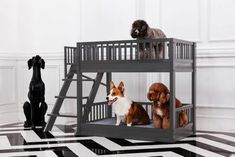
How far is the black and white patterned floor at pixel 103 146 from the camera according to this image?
2.91m

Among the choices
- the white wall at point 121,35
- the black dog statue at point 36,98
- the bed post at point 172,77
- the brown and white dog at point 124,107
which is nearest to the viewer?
the bed post at point 172,77

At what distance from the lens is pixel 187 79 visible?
4059 mm

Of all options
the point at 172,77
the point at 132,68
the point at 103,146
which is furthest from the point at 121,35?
the point at 103,146

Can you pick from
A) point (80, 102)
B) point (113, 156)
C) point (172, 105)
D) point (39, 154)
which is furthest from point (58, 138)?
point (172, 105)

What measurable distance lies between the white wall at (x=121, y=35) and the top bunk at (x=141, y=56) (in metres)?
0.34

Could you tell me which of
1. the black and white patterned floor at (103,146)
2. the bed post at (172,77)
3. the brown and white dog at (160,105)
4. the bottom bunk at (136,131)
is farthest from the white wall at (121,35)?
the bed post at (172,77)

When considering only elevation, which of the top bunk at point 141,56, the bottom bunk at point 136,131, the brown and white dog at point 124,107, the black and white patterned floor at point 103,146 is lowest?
the black and white patterned floor at point 103,146

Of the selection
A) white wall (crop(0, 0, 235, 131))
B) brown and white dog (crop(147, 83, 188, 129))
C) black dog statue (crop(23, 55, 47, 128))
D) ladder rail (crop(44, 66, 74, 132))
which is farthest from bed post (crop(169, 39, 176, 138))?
black dog statue (crop(23, 55, 47, 128))

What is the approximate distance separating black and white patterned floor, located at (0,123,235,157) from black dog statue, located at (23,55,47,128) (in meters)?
0.37

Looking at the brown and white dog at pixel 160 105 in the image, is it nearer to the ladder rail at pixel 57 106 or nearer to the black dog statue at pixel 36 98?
the ladder rail at pixel 57 106

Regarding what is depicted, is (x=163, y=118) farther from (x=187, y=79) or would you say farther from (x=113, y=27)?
(x=113, y=27)

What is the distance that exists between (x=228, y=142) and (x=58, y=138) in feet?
5.07

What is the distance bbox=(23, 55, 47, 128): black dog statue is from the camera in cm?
409

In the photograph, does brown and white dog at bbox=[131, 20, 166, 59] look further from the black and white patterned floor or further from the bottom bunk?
the black and white patterned floor
